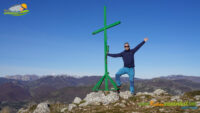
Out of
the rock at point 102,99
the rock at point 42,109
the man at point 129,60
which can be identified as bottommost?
the rock at point 42,109

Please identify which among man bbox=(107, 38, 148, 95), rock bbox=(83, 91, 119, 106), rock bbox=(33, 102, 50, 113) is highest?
man bbox=(107, 38, 148, 95)

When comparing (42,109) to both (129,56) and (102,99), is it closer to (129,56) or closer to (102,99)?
(102,99)

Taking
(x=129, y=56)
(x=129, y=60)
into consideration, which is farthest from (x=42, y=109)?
(x=129, y=56)

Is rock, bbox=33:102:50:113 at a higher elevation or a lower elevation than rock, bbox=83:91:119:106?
lower

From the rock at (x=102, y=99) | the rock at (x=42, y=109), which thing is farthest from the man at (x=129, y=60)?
the rock at (x=42, y=109)

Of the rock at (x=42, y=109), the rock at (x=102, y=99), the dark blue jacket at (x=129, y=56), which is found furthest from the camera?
the rock at (x=42, y=109)

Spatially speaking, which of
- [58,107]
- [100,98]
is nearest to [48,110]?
[58,107]

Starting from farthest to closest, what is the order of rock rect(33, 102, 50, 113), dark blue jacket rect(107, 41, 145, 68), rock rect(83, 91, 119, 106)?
1. rock rect(33, 102, 50, 113)
2. dark blue jacket rect(107, 41, 145, 68)
3. rock rect(83, 91, 119, 106)

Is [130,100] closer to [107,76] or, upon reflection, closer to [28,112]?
[107,76]

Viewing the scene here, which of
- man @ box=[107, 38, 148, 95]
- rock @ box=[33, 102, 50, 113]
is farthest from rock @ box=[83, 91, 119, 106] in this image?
rock @ box=[33, 102, 50, 113]

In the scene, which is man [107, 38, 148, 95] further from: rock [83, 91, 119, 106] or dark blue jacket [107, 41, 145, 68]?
rock [83, 91, 119, 106]

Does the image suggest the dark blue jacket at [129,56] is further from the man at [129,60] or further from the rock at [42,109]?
A: the rock at [42,109]

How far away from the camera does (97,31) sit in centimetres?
1758

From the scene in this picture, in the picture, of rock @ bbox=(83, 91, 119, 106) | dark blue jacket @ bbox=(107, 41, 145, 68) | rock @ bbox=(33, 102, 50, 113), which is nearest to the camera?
rock @ bbox=(83, 91, 119, 106)
